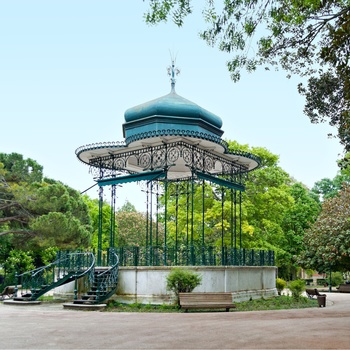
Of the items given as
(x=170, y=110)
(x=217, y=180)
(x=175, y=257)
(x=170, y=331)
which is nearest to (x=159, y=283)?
(x=175, y=257)

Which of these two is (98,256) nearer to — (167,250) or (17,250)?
(167,250)

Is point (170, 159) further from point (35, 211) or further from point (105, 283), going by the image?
point (35, 211)

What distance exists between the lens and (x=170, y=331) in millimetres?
12180

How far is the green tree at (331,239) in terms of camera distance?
32688 millimetres

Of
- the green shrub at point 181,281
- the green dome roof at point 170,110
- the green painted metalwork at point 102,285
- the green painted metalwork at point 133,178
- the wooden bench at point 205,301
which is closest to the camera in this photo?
the wooden bench at point 205,301

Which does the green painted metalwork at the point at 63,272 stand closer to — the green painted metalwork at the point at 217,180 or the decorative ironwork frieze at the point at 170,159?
the decorative ironwork frieze at the point at 170,159

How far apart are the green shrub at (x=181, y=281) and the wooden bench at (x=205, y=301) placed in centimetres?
66

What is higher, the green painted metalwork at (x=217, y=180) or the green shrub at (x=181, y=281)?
the green painted metalwork at (x=217, y=180)

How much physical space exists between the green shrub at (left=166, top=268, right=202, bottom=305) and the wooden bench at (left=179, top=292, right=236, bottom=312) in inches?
26.0

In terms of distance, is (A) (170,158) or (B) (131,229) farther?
(B) (131,229)

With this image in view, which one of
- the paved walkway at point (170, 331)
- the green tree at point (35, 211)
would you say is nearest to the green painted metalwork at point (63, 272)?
the paved walkway at point (170, 331)

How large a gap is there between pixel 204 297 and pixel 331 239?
17847 mm

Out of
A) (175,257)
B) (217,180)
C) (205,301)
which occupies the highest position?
(217,180)

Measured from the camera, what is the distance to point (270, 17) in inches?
464
